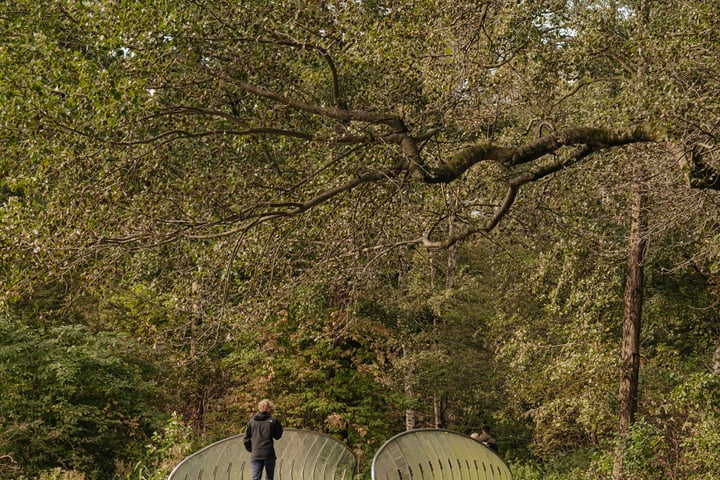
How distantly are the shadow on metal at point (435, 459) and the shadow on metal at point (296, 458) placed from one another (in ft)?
4.69

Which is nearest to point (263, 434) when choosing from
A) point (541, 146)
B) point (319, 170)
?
point (319, 170)

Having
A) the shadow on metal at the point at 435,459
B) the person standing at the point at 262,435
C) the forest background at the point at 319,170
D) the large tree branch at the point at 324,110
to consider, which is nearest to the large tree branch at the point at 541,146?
the forest background at the point at 319,170

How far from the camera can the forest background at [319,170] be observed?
746cm

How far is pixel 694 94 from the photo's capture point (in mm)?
7883

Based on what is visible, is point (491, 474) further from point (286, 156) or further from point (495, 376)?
point (495, 376)

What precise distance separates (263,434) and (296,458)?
1.86 metres

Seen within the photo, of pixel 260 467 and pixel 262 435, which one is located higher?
pixel 262 435

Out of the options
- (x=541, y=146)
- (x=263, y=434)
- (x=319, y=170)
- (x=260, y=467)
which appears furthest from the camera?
(x=260, y=467)

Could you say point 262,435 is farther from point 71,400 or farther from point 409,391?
point 409,391

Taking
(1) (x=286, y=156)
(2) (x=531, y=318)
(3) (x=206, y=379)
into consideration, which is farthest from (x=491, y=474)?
(3) (x=206, y=379)

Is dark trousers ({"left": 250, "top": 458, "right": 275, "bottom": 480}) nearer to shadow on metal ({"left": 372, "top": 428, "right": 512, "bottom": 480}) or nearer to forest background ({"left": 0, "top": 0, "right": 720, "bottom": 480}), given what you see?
shadow on metal ({"left": 372, "top": 428, "right": 512, "bottom": 480})

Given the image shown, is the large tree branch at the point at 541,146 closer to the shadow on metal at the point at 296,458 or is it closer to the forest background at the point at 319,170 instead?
the forest background at the point at 319,170

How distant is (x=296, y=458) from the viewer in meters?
11.4

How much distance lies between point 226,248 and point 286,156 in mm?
1461
